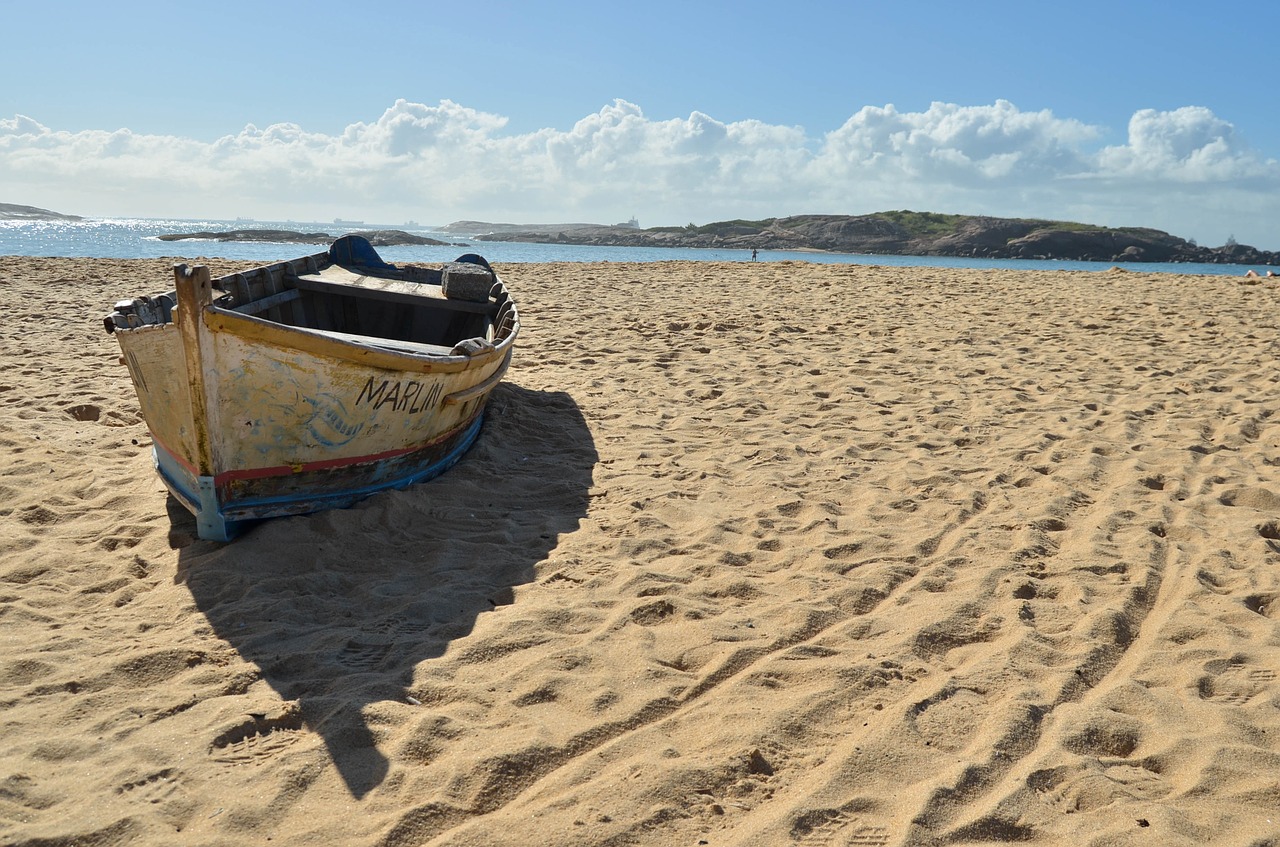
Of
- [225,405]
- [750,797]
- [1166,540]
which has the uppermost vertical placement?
[225,405]

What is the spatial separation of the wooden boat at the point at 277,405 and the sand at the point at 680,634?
0.74ft

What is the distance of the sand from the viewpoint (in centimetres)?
241

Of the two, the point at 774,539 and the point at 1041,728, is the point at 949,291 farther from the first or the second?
the point at 1041,728

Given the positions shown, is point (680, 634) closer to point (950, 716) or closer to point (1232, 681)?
point (950, 716)

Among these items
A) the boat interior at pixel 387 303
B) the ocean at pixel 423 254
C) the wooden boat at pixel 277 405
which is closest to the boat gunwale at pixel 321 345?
the wooden boat at pixel 277 405

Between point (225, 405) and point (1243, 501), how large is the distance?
539cm

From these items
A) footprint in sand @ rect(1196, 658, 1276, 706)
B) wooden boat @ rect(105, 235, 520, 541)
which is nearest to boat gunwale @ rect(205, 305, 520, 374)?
wooden boat @ rect(105, 235, 520, 541)

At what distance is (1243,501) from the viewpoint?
4.71 m

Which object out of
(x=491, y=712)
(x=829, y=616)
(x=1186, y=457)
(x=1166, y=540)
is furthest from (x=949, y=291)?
(x=491, y=712)

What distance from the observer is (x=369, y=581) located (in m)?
3.84

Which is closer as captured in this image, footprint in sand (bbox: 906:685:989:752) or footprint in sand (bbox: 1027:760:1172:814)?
footprint in sand (bbox: 1027:760:1172:814)

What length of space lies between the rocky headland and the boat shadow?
74399 mm

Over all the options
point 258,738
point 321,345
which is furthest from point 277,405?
point 258,738

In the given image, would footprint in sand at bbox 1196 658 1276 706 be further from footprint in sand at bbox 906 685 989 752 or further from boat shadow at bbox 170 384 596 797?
boat shadow at bbox 170 384 596 797
